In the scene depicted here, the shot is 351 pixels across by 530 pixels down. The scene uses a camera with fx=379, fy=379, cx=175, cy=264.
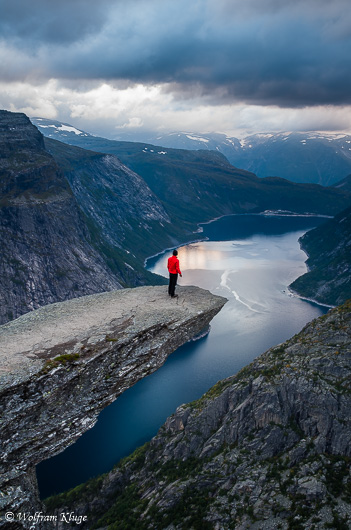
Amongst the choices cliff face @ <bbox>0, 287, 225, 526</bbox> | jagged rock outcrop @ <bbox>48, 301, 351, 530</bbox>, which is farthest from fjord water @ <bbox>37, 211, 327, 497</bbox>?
cliff face @ <bbox>0, 287, 225, 526</bbox>

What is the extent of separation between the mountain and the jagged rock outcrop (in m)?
83.6

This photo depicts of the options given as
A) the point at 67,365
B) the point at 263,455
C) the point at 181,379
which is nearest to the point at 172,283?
the point at 67,365

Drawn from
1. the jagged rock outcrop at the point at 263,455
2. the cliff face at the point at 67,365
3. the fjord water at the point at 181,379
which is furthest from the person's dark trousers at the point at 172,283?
the fjord water at the point at 181,379

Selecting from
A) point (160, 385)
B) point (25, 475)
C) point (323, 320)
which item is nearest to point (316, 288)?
point (160, 385)

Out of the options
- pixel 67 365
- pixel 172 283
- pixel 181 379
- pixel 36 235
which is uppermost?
pixel 36 235

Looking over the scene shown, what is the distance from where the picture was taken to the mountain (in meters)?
133

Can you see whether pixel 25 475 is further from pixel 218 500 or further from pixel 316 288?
pixel 316 288

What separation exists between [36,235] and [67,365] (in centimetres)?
13613

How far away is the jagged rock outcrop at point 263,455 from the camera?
4044 cm

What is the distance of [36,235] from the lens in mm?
146500

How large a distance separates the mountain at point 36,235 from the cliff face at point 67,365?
10568 centimetres

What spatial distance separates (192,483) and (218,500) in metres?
4.93

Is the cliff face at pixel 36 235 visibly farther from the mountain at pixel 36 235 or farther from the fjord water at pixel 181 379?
the fjord water at pixel 181 379

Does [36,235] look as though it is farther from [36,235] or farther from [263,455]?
[263,455]
